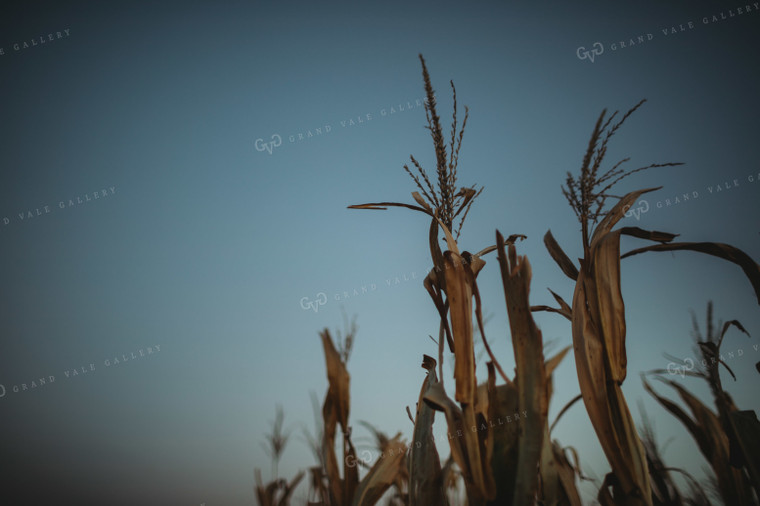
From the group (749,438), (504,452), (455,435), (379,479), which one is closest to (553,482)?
(504,452)

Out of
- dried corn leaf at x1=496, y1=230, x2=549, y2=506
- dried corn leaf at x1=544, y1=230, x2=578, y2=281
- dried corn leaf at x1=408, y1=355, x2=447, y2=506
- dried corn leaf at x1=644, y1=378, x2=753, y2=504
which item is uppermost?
dried corn leaf at x1=544, y1=230, x2=578, y2=281

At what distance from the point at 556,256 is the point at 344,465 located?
5.29 feet

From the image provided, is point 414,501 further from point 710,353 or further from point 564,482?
point 710,353

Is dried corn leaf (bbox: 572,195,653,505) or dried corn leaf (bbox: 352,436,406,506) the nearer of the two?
dried corn leaf (bbox: 572,195,653,505)

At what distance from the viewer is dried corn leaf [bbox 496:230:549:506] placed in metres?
1.16

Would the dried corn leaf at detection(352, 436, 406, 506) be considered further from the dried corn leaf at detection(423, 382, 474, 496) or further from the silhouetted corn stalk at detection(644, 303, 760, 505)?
the silhouetted corn stalk at detection(644, 303, 760, 505)

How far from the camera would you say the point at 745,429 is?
5.00 ft

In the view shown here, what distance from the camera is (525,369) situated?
4.09 ft

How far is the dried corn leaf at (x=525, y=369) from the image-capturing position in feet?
3.80

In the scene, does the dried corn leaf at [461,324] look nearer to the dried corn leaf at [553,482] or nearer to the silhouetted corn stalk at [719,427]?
the dried corn leaf at [553,482]

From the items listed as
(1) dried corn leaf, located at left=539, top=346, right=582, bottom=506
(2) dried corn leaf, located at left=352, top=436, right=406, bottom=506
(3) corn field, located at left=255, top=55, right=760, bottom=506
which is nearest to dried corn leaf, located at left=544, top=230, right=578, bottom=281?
(3) corn field, located at left=255, top=55, right=760, bottom=506

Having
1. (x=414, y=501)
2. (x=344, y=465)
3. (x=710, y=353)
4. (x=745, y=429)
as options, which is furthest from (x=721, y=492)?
(x=344, y=465)

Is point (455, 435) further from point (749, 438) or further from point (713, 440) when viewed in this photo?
point (713, 440)

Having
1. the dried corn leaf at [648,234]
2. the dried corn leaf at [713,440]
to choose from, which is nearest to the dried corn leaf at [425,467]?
the dried corn leaf at [648,234]
